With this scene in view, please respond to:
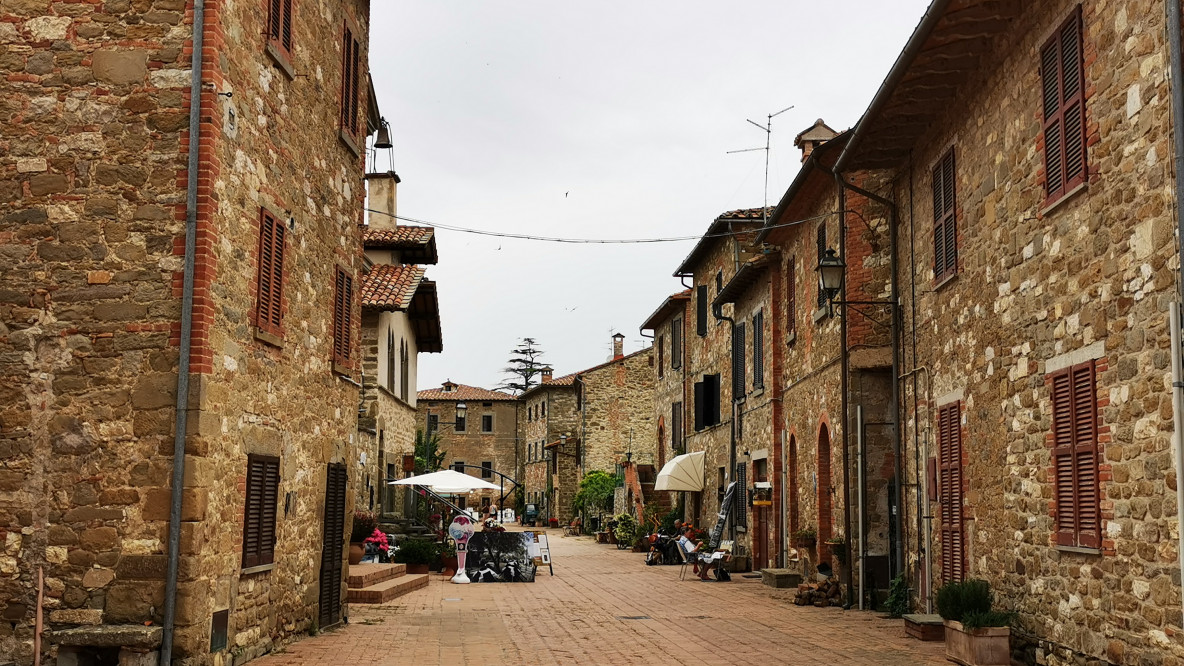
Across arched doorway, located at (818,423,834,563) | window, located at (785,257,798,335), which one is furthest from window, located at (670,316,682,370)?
arched doorway, located at (818,423,834,563)

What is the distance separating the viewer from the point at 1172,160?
24.7 feet

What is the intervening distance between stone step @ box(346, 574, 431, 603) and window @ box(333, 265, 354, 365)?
410cm

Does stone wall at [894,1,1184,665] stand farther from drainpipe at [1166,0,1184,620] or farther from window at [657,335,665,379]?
window at [657,335,665,379]

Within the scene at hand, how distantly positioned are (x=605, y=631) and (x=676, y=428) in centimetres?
2128

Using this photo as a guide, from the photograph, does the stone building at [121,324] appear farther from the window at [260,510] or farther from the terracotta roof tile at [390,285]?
the terracotta roof tile at [390,285]

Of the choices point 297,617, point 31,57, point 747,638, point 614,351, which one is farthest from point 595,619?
point 614,351

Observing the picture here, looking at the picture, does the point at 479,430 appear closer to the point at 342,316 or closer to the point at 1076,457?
the point at 342,316

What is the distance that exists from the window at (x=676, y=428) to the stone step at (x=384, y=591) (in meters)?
15.5

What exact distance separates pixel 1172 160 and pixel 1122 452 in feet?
7.10

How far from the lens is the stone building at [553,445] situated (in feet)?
172

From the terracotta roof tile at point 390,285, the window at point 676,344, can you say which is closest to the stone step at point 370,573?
the terracotta roof tile at point 390,285

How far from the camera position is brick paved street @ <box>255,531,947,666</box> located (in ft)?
36.7

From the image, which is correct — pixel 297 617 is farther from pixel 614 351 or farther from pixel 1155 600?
pixel 614 351

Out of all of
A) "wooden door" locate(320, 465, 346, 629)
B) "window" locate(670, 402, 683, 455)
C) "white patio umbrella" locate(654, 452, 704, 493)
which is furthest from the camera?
Answer: "window" locate(670, 402, 683, 455)
